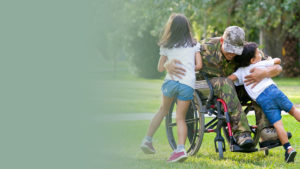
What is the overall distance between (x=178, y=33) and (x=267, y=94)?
3.28 feet

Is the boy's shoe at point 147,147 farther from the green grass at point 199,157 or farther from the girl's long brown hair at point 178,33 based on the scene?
the girl's long brown hair at point 178,33

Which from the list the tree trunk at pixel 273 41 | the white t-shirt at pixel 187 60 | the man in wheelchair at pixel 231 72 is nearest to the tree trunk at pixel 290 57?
the tree trunk at pixel 273 41

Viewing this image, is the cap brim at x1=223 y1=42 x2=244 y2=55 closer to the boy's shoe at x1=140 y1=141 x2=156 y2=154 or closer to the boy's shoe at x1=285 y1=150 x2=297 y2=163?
the boy's shoe at x1=285 y1=150 x2=297 y2=163

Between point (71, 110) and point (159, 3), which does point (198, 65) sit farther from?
point (159, 3)

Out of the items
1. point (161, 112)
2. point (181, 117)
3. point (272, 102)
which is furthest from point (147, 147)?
point (272, 102)

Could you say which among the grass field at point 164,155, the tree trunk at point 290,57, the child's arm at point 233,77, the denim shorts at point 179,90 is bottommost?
the tree trunk at point 290,57

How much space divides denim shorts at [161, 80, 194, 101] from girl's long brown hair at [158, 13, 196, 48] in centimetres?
35

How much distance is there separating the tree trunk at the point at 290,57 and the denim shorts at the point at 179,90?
2139 centimetres

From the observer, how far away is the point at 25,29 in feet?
8.05

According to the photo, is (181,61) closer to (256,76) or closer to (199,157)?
(256,76)

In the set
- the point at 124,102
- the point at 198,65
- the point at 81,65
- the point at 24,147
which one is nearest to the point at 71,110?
the point at 81,65

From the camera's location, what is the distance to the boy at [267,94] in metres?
4.31

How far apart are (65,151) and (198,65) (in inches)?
→ 81.8

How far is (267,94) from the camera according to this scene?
4.38 meters
